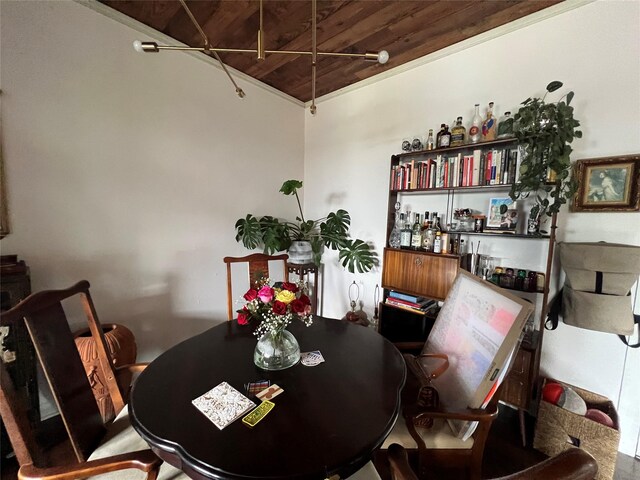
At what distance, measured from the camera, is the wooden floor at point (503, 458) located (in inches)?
56.4

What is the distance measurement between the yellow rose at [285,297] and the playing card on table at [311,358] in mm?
294

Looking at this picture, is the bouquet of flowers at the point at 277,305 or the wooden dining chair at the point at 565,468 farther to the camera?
the bouquet of flowers at the point at 277,305

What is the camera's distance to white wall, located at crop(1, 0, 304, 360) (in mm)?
1519

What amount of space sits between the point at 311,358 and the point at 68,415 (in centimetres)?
91

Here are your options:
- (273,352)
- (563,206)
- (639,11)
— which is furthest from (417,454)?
(639,11)

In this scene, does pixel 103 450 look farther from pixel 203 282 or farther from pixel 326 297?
pixel 326 297

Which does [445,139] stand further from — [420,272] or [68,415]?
[68,415]

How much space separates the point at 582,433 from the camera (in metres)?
1.44

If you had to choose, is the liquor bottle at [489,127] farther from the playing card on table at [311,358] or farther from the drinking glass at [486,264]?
the playing card on table at [311,358]

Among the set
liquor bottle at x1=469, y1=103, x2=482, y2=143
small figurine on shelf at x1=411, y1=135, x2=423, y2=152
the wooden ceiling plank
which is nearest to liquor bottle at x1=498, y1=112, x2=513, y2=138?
liquor bottle at x1=469, y1=103, x2=482, y2=143

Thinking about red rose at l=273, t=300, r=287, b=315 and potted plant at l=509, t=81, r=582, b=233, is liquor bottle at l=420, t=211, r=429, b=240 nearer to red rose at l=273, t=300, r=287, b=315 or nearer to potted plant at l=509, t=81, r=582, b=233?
potted plant at l=509, t=81, r=582, b=233

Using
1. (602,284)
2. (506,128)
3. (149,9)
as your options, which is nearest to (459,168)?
(506,128)

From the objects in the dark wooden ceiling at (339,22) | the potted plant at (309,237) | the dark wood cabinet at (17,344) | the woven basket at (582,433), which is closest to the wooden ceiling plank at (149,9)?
the dark wooden ceiling at (339,22)

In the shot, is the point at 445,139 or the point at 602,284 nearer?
the point at 602,284
